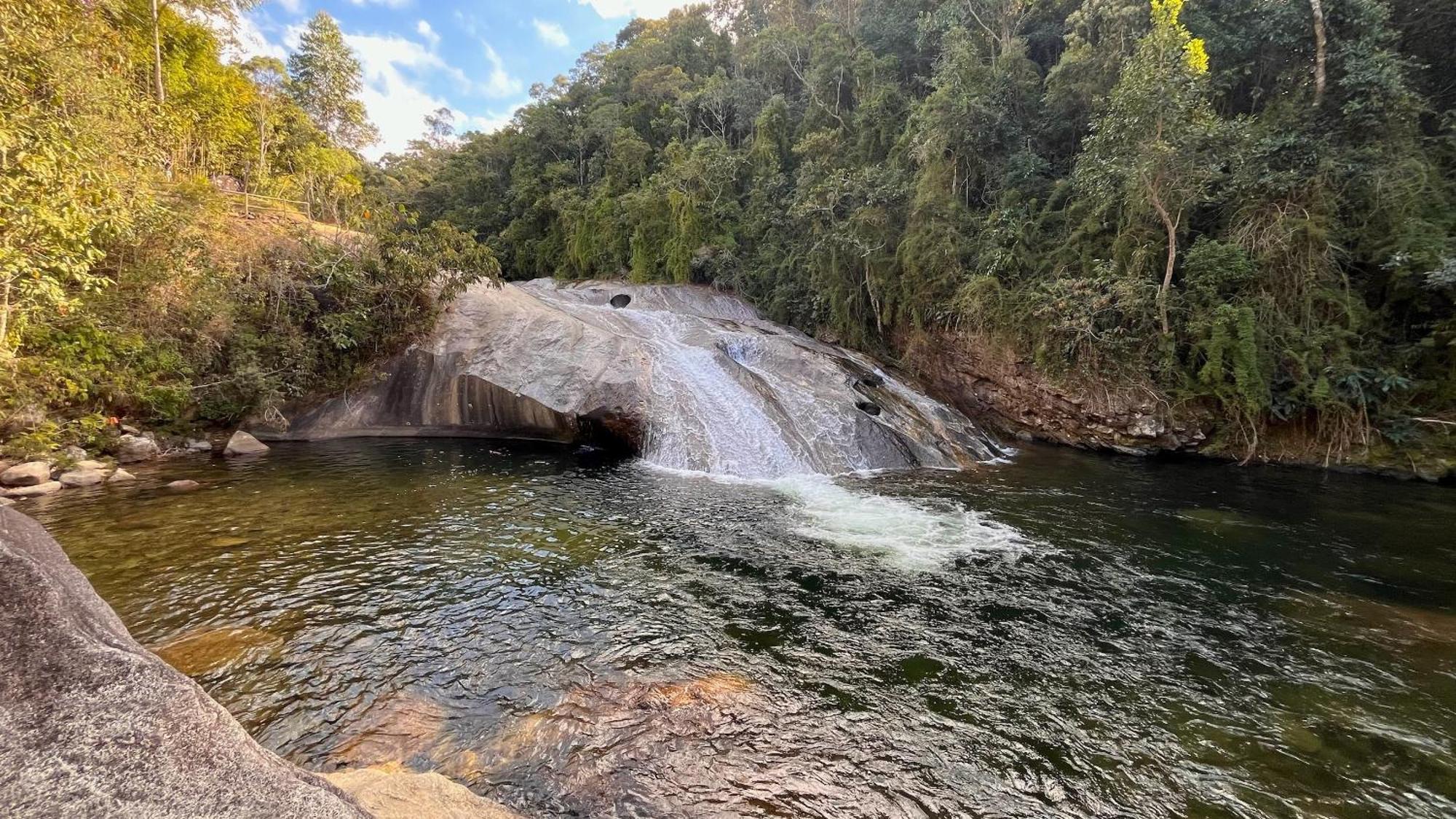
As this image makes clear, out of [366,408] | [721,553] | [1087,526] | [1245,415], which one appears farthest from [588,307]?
[1245,415]

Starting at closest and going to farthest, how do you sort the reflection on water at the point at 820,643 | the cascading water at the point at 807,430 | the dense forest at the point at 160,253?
the reflection on water at the point at 820,643 → the dense forest at the point at 160,253 → the cascading water at the point at 807,430

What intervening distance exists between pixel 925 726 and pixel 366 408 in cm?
1669

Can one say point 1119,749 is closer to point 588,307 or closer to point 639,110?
point 588,307

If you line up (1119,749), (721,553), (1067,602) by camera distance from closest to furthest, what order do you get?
(1119,749) < (1067,602) < (721,553)

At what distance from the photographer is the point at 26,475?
980 cm

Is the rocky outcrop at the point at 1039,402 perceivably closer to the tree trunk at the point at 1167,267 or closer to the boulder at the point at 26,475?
the tree trunk at the point at 1167,267

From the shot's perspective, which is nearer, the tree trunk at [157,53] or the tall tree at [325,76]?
the tree trunk at [157,53]

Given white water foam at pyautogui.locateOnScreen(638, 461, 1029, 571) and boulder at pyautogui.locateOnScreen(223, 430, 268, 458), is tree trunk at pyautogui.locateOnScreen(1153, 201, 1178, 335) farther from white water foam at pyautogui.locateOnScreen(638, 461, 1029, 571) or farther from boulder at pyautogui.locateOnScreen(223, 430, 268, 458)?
boulder at pyautogui.locateOnScreen(223, 430, 268, 458)

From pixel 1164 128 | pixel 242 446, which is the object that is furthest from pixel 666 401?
pixel 1164 128

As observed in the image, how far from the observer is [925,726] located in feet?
15.4

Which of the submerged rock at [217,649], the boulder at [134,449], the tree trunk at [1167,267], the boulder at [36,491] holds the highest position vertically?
the tree trunk at [1167,267]

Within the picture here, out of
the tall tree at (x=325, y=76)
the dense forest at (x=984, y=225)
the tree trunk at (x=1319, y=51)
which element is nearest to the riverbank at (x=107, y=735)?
the dense forest at (x=984, y=225)

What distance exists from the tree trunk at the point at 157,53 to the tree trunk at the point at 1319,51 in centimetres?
3050

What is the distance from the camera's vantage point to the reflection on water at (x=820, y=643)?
13.7 ft
